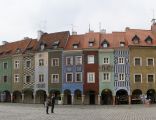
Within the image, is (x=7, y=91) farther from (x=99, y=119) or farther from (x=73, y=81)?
(x=99, y=119)

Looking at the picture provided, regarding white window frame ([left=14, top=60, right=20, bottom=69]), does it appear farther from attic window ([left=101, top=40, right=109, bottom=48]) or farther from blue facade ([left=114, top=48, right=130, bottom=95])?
blue facade ([left=114, top=48, right=130, bottom=95])

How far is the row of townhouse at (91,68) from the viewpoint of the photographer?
199 ft

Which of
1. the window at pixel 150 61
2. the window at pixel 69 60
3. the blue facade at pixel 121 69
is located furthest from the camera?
the window at pixel 69 60

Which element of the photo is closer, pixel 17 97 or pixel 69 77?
pixel 69 77

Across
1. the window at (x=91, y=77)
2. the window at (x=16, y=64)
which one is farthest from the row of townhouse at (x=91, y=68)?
the window at (x=16, y=64)

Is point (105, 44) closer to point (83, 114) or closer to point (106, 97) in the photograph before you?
point (106, 97)

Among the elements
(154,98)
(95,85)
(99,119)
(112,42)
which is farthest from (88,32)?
(99,119)

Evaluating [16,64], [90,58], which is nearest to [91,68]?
[90,58]

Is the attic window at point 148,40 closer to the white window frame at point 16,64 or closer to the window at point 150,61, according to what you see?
the window at point 150,61

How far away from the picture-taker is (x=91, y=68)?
6166cm

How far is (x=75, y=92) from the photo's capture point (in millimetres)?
62625

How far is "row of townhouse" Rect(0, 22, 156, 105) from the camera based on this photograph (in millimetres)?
60562

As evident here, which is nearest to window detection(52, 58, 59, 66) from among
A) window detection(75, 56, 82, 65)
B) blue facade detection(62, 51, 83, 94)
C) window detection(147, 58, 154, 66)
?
blue facade detection(62, 51, 83, 94)

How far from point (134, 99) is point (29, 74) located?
1888 centimetres
